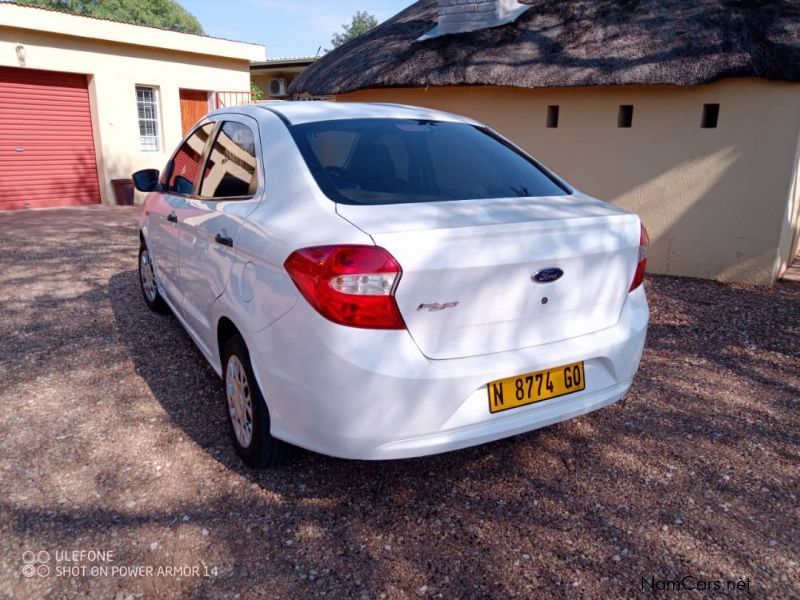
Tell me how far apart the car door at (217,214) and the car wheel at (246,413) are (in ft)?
1.00

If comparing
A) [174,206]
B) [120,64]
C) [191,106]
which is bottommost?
[174,206]

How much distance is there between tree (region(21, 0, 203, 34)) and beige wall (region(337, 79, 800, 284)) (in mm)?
39022

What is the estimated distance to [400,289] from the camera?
225 cm

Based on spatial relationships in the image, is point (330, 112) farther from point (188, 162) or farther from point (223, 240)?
point (188, 162)

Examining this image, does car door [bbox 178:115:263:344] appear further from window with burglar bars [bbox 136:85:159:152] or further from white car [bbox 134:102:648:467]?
window with burglar bars [bbox 136:85:159:152]

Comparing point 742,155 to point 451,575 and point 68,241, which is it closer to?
point 451,575

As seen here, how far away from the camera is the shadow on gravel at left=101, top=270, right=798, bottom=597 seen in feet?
7.96

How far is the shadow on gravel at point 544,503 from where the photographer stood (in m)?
2.43

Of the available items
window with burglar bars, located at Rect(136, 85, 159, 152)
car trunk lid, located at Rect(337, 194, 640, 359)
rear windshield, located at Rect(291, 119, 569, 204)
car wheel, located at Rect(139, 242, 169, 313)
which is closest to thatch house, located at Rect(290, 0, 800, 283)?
rear windshield, located at Rect(291, 119, 569, 204)

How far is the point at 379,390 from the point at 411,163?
4.32 ft

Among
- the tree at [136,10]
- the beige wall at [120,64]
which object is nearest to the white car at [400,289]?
the beige wall at [120,64]

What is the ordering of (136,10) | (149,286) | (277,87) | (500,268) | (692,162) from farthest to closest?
(136,10) → (277,87) → (692,162) → (149,286) → (500,268)

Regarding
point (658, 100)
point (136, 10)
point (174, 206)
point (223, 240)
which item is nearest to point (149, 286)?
point (174, 206)

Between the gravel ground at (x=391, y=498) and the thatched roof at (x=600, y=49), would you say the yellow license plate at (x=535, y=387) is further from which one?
the thatched roof at (x=600, y=49)
